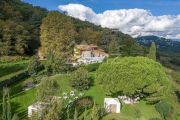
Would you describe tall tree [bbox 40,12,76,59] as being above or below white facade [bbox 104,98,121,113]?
above

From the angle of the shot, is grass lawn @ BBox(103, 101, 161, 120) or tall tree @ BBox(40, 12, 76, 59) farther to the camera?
tall tree @ BBox(40, 12, 76, 59)

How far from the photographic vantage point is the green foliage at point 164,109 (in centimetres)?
5859

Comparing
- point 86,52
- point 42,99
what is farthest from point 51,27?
point 42,99

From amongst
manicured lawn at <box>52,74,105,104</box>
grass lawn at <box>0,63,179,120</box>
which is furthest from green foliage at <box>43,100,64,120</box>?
manicured lawn at <box>52,74,105,104</box>

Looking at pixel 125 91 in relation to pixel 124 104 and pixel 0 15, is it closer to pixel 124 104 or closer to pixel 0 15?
pixel 124 104

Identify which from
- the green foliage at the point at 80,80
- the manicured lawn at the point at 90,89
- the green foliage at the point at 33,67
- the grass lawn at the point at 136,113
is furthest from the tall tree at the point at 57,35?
the grass lawn at the point at 136,113

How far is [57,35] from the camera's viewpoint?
8881 centimetres

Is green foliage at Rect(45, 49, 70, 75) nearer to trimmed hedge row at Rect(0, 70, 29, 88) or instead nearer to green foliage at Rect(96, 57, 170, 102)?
trimmed hedge row at Rect(0, 70, 29, 88)

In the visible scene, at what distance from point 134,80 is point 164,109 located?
637cm

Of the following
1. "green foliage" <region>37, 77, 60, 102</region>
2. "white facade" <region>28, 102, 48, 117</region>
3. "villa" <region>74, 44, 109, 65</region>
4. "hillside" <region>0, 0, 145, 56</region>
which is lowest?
"white facade" <region>28, 102, 48, 117</region>

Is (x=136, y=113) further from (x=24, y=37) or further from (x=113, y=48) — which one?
(x=113, y=48)

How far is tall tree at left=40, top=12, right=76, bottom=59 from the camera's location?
3460 inches

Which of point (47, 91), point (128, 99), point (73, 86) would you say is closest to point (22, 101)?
point (47, 91)

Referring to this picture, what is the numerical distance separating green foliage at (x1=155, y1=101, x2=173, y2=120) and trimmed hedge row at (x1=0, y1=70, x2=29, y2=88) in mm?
23703
